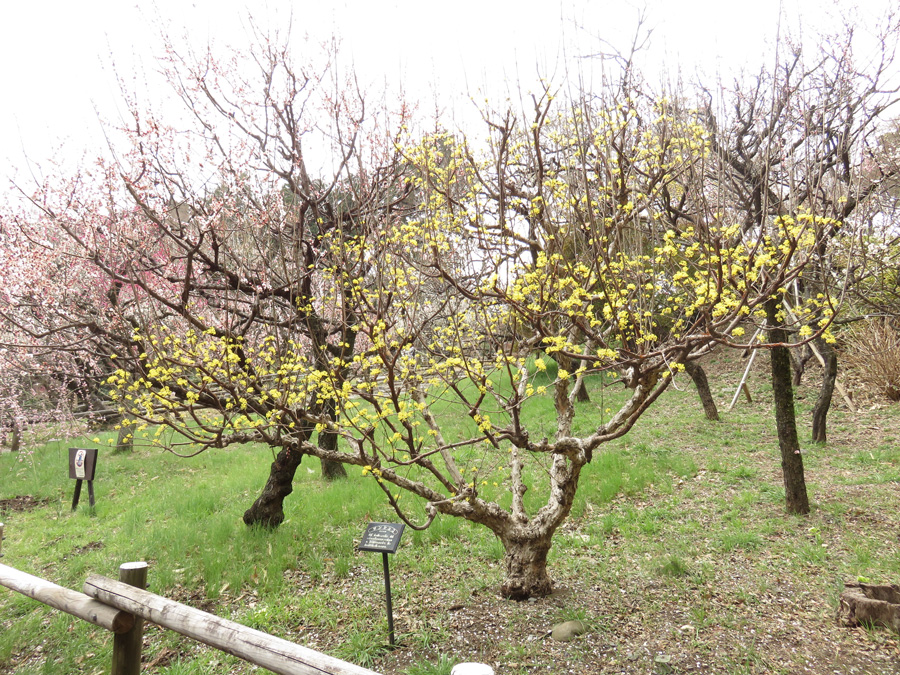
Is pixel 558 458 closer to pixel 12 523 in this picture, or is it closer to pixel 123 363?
pixel 123 363

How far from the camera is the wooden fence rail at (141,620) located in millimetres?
2049

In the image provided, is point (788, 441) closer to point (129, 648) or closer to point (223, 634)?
point (223, 634)

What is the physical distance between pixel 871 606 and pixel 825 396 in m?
4.96

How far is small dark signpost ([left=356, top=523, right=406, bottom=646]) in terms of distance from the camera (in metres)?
3.76

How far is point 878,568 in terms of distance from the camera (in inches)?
166

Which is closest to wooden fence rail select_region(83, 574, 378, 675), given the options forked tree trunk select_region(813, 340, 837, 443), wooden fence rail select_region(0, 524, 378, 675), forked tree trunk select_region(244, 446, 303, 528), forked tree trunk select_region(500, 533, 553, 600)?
wooden fence rail select_region(0, 524, 378, 675)

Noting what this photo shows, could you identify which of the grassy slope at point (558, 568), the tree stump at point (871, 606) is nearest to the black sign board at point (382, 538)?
the grassy slope at point (558, 568)

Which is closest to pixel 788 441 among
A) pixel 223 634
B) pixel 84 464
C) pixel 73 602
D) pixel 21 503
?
pixel 223 634

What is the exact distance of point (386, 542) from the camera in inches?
151

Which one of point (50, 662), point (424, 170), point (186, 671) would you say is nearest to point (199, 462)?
point (50, 662)

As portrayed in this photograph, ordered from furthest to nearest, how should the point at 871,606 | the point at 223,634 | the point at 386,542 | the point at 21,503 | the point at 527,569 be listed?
the point at 21,503 < the point at 527,569 < the point at 386,542 < the point at 871,606 < the point at 223,634

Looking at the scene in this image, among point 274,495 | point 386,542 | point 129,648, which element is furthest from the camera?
point 274,495

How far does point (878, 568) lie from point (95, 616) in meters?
5.86

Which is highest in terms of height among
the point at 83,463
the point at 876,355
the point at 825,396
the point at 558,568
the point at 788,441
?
the point at 876,355
